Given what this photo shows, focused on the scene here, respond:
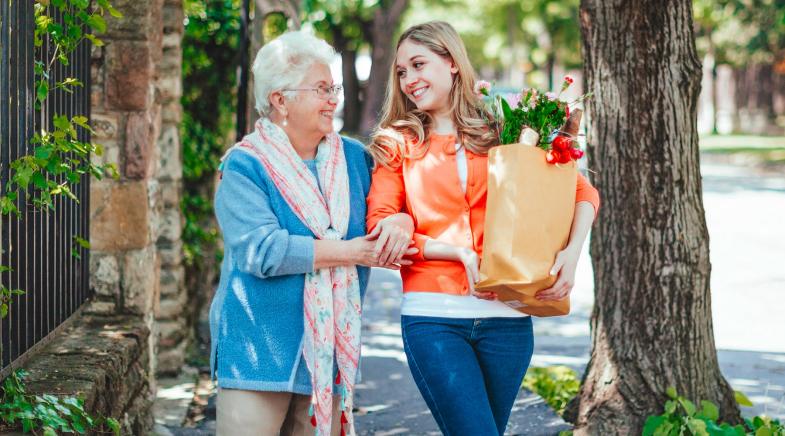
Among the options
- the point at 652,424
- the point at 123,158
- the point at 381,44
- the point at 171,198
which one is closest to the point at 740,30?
the point at 381,44

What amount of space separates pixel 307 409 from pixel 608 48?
2.38 metres

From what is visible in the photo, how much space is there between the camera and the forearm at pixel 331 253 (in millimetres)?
3109

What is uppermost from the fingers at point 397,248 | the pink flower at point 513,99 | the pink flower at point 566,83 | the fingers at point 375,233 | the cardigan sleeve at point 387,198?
the pink flower at point 566,83

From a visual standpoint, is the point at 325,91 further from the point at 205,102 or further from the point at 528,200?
the point at 205,102

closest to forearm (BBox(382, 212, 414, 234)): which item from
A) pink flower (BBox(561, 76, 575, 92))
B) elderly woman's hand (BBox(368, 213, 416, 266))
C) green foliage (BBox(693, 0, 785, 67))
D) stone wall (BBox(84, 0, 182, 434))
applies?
elderly woman's hand (BBox(368, 213, 416, 266))

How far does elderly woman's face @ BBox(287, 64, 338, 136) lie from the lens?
320cm

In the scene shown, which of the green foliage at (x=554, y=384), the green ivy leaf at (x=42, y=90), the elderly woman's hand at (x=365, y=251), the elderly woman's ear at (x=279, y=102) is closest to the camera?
the elderly woman's hand at (x=365, y=251)

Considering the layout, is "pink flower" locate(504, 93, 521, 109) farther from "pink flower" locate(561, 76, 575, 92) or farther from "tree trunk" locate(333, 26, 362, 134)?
"tree trunk" locate(333, 26, 362, 134)

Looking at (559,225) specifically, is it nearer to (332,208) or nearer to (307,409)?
(332,208)

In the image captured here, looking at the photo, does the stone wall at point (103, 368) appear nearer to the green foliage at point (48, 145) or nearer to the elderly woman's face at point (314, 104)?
the green foliage at point (48, 145)

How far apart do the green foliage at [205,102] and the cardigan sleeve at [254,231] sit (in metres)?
4.11

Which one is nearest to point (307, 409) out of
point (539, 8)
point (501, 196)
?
point (501, 196)

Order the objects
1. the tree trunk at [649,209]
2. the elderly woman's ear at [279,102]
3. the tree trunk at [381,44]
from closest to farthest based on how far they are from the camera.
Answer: the elderly woman's ear at [279,102] → the tree trunk at [649,209] → the tree trunk at [381,44]

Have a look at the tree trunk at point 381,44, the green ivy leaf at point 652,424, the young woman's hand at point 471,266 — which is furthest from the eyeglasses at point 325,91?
the tree trunk at point 381,44
